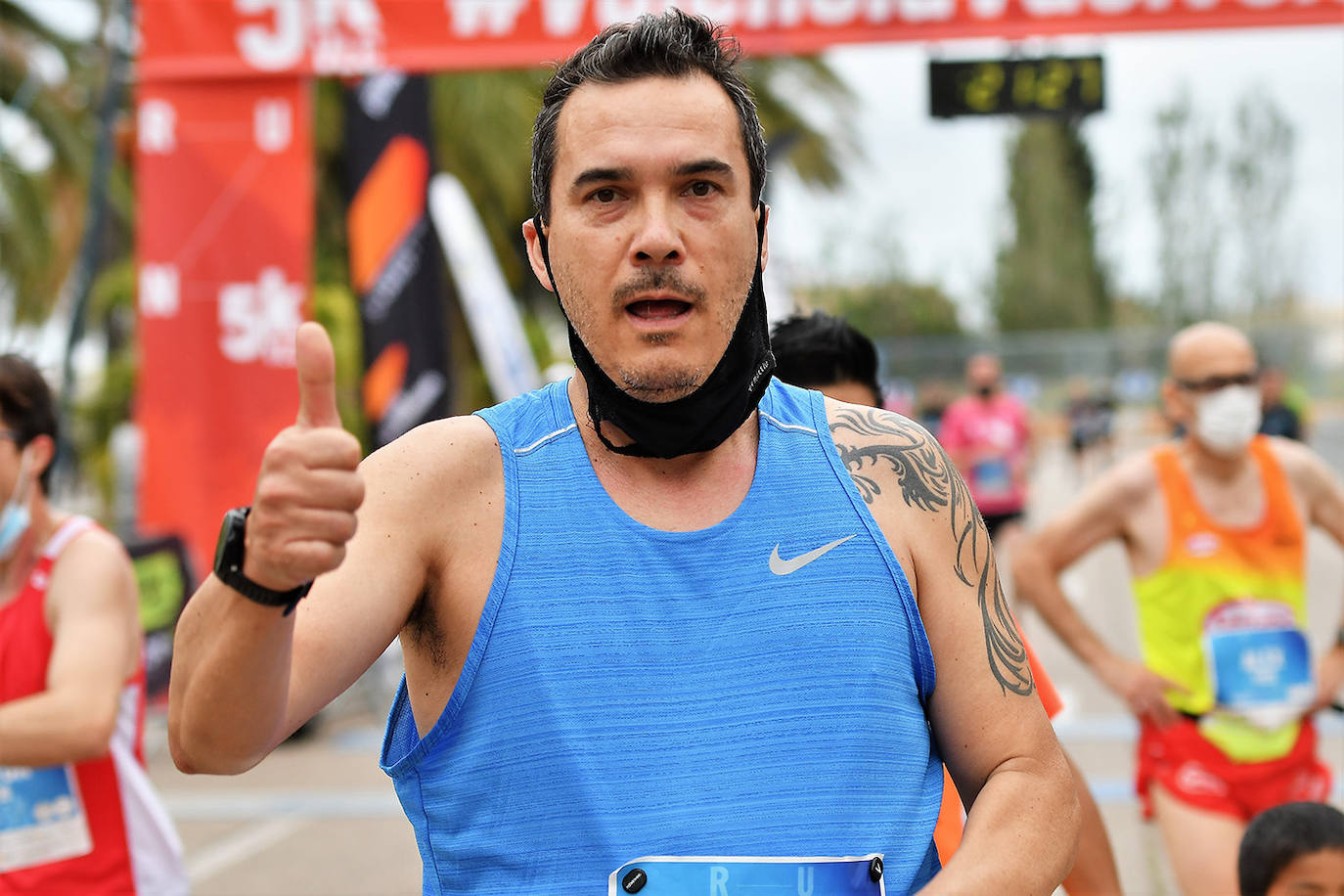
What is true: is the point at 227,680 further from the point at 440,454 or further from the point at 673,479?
the point at 673,479

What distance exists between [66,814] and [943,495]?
231 centimetres

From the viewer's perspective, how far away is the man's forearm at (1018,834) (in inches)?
73.0

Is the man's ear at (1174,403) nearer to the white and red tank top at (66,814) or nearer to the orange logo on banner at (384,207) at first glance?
the white and red tank top at (66,814)

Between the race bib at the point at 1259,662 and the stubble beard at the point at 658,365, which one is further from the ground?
the stubble beard at the point at 658,365

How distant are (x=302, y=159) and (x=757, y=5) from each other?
10.4ft

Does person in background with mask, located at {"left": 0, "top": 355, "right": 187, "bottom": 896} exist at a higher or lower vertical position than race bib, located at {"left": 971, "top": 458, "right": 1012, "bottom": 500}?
higher

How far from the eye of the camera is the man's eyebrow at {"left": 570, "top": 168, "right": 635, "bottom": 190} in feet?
6.20

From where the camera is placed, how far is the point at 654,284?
186 centimetres

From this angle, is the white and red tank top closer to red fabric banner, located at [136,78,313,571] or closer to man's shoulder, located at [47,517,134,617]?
man's shoulder, located at [47,517,134,617]

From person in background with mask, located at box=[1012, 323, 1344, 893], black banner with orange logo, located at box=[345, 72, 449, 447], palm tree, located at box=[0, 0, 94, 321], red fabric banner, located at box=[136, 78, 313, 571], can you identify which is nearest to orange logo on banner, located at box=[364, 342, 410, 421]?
black banner with orange logo, located at box=[345, 72, 449, 447]

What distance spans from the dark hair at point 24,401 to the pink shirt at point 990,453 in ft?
31.0

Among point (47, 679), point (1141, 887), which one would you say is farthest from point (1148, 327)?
point (47, 679)

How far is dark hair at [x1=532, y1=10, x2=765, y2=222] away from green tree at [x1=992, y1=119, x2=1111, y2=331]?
1902 inches

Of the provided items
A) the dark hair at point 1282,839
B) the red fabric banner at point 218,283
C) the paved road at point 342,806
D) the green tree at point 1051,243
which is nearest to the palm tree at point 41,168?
the red fabric banner at point 218,283
